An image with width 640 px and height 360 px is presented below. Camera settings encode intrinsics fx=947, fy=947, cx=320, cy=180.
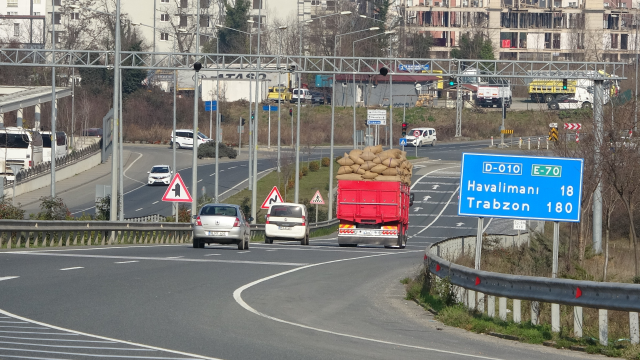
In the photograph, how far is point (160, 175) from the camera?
66.4 meters

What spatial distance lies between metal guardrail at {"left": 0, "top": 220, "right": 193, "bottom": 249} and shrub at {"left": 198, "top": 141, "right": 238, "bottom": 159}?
4560 centimetres

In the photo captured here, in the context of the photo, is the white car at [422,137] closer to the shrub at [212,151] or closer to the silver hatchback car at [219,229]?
the shrub at [212,151]

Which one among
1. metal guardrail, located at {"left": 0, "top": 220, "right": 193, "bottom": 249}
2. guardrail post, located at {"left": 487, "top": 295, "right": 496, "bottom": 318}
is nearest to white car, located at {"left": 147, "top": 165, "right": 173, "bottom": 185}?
metal guardrail, located at {"left": 0, "top": 220, "right": 193, "bottom": 249}

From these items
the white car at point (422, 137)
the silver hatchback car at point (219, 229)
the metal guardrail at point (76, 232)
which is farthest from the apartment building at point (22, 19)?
the silver hatchback car at point (219, 229)

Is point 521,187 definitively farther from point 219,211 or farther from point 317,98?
point 317,98

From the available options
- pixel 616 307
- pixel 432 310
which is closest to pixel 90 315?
pixel 432 310

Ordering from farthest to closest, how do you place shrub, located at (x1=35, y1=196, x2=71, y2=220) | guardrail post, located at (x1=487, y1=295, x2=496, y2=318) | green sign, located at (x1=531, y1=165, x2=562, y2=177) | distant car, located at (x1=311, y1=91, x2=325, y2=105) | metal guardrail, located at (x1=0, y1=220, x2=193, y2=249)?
distant car, located at (x1=311, y1=91, x2=325, y2=105), shrub, located at (x1=35, y1=196, x2=71, y2=220), metal guardrail, located at (x1=0, y1=220, x2=193, y2=249), green sign, located at (x1=531, y1=165, x2=562, y2=177), guardrail post, located at (x1=487, y1=295, x2=496, y2=318)

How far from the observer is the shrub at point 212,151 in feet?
270

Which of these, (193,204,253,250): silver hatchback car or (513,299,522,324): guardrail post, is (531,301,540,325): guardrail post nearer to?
(513,299,522,324): guardrail post

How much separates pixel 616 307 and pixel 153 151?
76048 millimetres

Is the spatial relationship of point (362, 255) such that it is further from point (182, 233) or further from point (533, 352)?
point (533, 352)

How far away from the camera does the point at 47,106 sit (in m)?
87.9

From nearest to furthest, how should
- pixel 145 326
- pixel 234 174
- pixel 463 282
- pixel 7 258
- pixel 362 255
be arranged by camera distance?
pixel 145 326 < pixel 463 282 < pixel 7 258 < pixel 362 255 < pixel 234 174

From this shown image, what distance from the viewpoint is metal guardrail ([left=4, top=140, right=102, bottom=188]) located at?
189 feet
